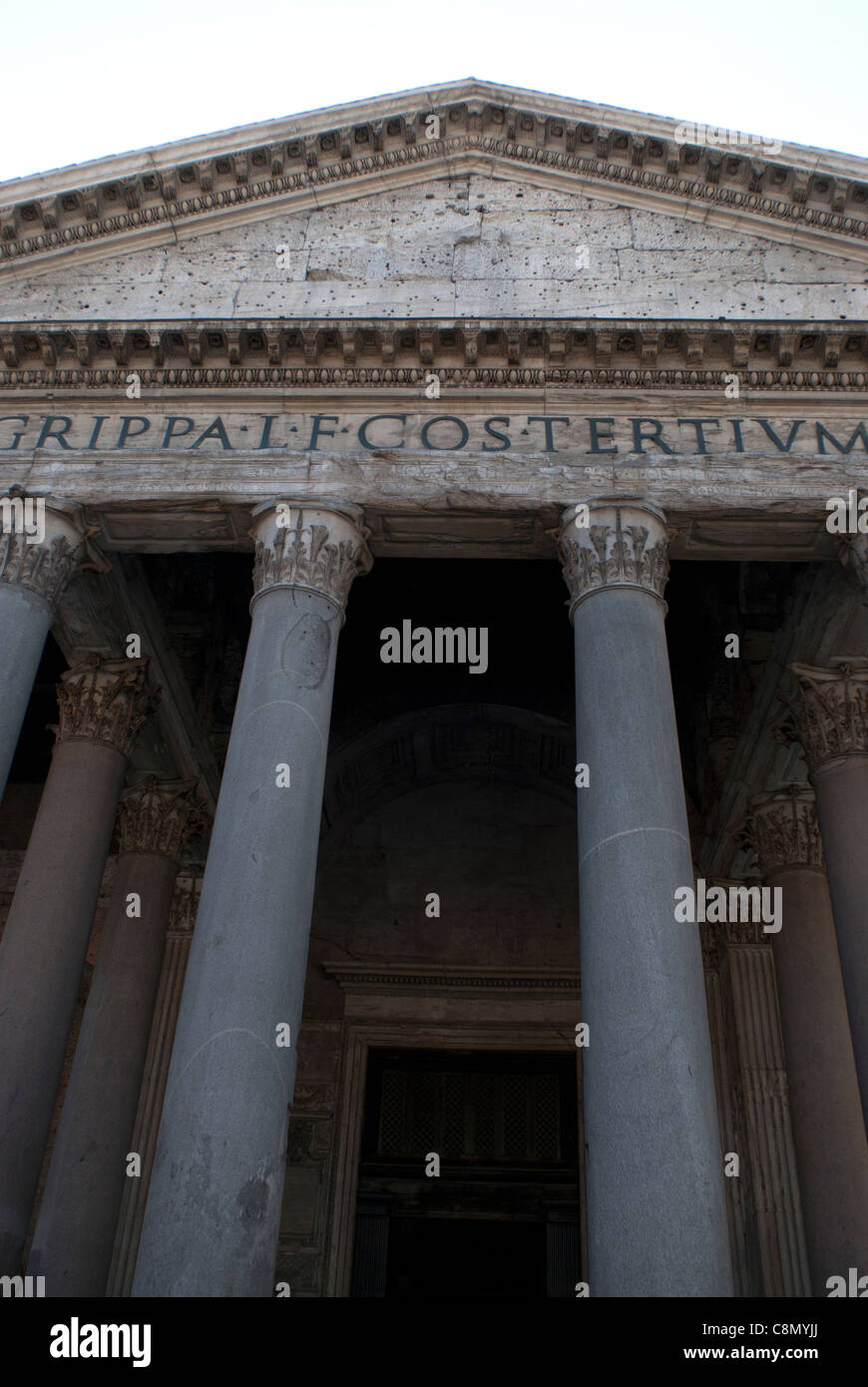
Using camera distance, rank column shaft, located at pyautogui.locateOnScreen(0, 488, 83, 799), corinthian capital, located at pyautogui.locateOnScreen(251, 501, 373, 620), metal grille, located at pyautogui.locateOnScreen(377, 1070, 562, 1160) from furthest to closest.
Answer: metal grille, located at pyautogui.locateOnScreen(377, 1070, 562, 1160)
corinthian capital, located at pyautogui.locateOnScreen(251, 501, 373, 620)
column shaft, located at pyautogui.locateOnScreen(0, 488, 83, 799)

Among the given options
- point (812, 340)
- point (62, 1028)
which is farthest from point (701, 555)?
point (62, 1028)

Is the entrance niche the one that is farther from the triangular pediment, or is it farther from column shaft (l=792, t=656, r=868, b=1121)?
the triangular pediment

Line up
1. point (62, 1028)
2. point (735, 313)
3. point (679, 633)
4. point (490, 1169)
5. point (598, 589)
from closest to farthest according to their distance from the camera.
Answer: point (598, 589)
point (62, 1028)
point (735, 313)
point (490, 1169)
point (679, 633)

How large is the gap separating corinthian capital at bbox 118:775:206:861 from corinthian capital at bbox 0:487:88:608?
396cm

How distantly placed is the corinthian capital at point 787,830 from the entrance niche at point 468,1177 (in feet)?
12.0

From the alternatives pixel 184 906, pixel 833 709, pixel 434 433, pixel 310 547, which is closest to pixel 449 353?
pixel 434 433

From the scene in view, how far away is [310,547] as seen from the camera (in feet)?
29.7

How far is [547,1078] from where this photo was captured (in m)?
13.6

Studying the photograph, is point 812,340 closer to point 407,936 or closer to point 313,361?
point 313,361

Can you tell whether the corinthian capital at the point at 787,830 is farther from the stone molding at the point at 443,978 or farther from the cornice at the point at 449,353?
the cornice at the point at 449,353

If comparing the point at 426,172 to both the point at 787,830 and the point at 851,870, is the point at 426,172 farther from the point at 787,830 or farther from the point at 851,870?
the point at 851,870

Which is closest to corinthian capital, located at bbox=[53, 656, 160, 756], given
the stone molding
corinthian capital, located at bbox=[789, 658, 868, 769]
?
the stone molding

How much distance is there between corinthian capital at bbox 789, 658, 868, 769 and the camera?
1059 cm
